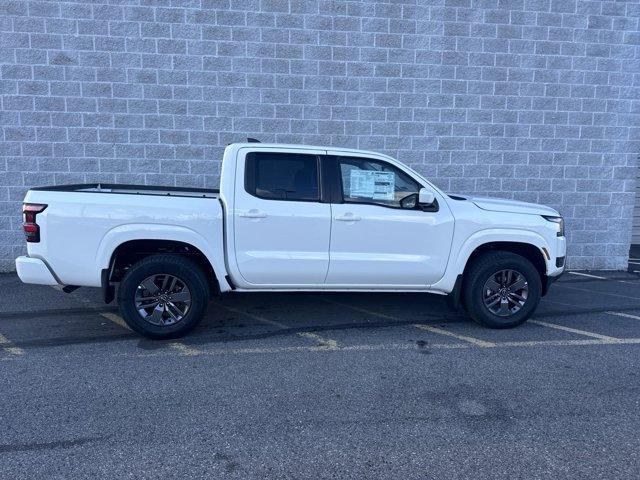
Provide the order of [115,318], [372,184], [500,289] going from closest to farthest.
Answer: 1. [372,184]
2. [500,289]
3. [115,318]

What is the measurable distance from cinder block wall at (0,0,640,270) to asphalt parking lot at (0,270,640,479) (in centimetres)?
303

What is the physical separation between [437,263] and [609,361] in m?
1.82

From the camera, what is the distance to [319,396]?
158 inches

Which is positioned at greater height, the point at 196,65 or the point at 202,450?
the point at 196,65

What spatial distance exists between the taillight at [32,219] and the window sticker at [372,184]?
2.99m

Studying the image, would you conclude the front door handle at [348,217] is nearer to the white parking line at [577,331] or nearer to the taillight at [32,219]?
the white parking line at [577,331]

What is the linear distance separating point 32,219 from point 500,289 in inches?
187

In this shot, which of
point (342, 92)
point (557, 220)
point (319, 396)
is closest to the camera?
point (319, 396)

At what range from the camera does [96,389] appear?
161 inches

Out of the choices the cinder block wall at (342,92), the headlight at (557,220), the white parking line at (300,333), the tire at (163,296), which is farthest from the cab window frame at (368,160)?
the cinder block wall at (342,92)

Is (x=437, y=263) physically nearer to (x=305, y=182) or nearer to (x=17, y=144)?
(x=305, y=182)

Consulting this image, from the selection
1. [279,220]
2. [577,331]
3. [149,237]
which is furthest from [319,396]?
[577,331]

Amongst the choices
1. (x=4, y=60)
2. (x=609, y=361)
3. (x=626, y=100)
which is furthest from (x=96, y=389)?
(x=626, y=100)

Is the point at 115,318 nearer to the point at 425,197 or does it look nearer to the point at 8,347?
the point at 8,347
